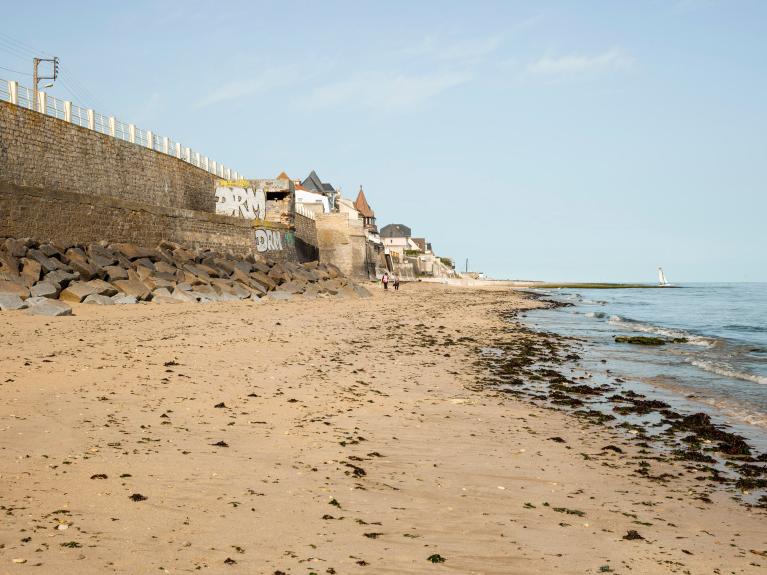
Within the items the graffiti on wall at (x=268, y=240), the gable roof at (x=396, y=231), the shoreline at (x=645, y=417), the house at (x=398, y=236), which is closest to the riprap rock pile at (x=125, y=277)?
the graffiti on wall at (x=268, y=240)

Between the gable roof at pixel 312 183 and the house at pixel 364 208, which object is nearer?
the gable roof at pixel 312 183

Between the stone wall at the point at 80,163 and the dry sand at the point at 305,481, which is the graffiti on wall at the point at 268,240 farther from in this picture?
the dry sand at the point at 305,481

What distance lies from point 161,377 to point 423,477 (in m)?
5.14

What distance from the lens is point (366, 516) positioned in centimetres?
520

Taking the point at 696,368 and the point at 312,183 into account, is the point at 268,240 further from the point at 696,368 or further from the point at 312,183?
the point at 312,183

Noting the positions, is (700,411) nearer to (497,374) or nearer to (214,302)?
(497,374)

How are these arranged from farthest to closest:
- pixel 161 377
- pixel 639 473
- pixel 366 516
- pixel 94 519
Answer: pixel 161 377
pixel 639 473
pixel 366 516
pixel 94 519

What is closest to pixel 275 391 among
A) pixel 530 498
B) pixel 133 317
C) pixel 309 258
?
pixel 530 498

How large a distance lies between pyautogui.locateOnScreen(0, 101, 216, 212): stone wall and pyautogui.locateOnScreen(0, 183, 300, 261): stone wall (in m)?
0.74

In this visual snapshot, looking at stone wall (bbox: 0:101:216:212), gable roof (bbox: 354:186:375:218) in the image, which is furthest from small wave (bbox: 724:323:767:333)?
gable roof (bbox: 354:186:375:218)

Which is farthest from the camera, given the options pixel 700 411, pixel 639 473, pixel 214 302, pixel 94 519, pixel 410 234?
pixel 410 234

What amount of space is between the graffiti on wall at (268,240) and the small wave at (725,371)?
26350mm

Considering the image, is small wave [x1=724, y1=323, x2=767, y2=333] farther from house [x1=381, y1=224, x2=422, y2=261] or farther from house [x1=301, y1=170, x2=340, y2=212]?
house [x1=381, y1=224, x2=422, y2=261]

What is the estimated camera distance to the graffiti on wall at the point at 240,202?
42.5m
